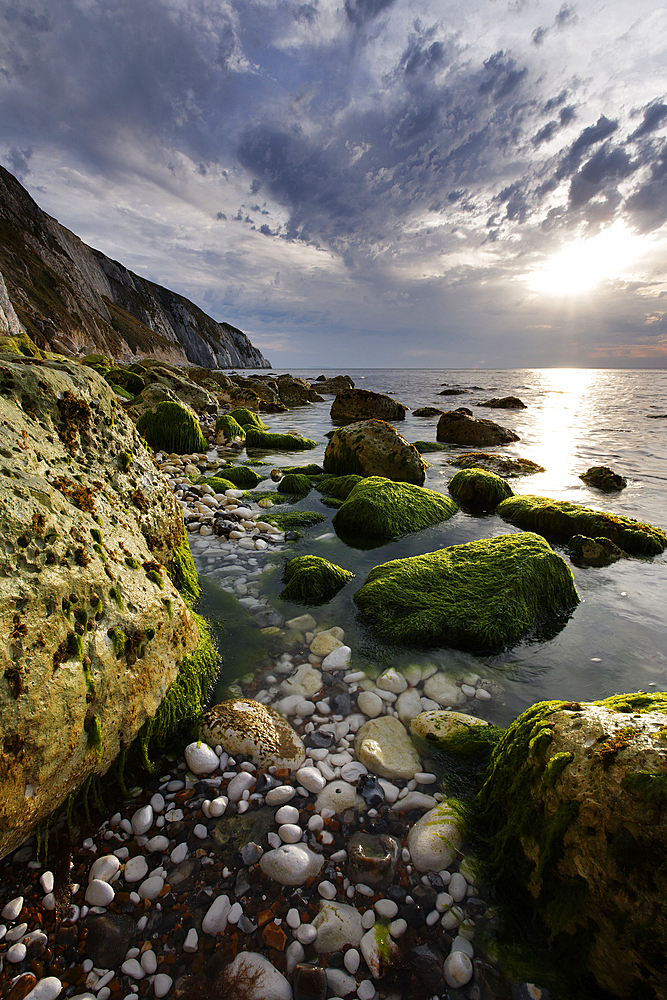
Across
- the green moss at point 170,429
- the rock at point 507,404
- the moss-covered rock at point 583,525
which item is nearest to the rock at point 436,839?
the moss-covered rock at point 583,525

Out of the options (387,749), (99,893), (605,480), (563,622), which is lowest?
(605,480)

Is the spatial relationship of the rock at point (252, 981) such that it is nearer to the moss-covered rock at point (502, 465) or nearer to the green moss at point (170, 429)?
the green moss at point (170, 429)

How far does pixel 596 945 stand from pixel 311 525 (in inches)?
266

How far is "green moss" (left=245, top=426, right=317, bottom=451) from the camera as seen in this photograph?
55.4ft

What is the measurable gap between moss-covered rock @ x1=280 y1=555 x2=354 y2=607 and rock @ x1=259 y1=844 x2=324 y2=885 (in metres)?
2.95

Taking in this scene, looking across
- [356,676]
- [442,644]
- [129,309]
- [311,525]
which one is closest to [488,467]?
[311,525]

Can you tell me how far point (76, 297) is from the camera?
71.9 metres

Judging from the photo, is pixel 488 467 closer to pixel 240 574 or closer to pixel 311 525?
pixel 311 525

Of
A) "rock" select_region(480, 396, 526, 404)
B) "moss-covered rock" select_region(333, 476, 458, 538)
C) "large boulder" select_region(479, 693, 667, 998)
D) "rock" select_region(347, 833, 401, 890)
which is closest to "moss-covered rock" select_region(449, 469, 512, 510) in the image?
"moss-covered rock" select_region(333, 476, 458, 538)

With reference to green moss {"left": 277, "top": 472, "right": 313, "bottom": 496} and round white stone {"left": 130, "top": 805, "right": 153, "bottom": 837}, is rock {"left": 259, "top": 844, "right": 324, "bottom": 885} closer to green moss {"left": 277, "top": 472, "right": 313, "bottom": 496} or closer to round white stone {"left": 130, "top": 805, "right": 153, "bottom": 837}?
round white stone {"left": 130, "top": 805, "right": 153, "bottom": 837}

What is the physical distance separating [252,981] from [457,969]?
0.98 meters

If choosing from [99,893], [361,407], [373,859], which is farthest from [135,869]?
[361,407]

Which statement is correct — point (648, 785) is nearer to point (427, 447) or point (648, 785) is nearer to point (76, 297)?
point (427, 447)

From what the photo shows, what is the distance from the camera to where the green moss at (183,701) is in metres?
3.06
